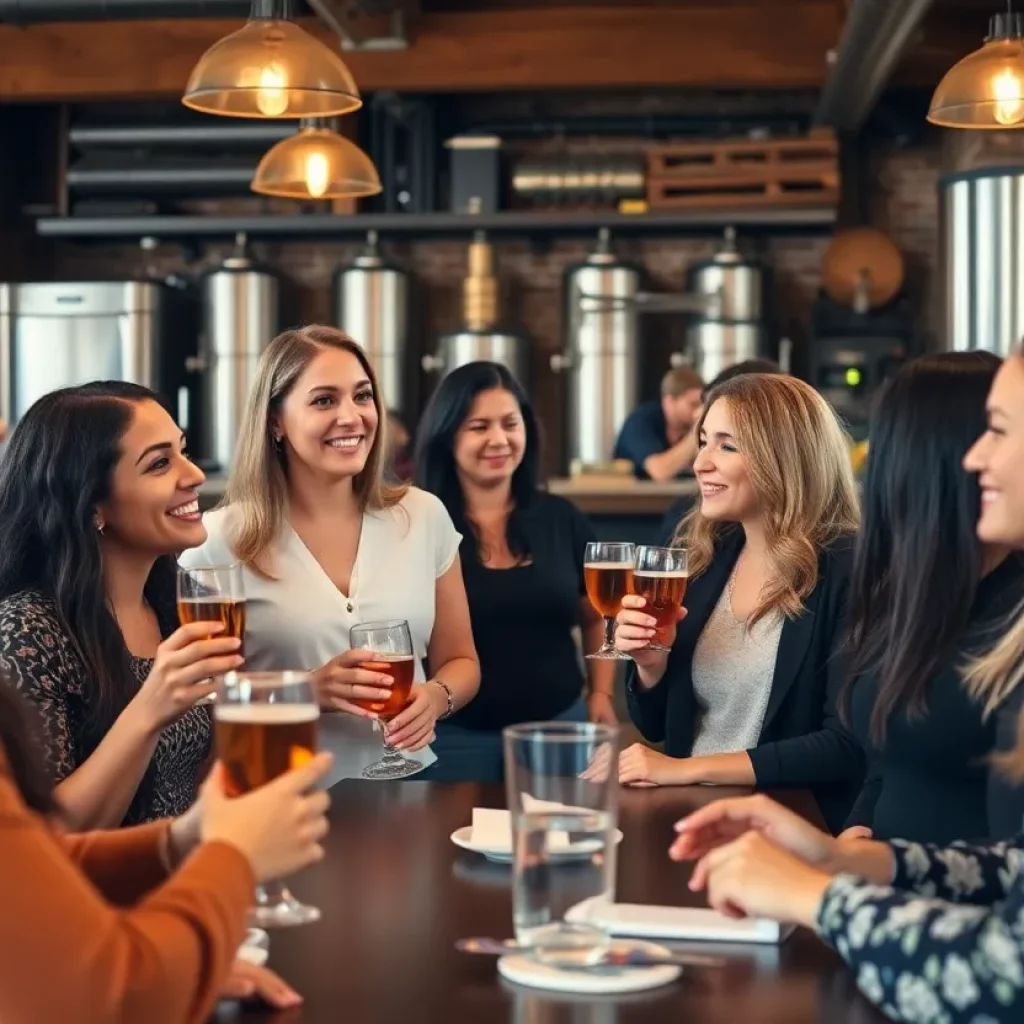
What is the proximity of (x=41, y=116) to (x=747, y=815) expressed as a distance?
8.31 metres

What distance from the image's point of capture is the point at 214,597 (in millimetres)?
1990

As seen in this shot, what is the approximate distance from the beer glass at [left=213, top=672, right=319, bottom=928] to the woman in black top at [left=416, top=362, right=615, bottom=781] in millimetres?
2214

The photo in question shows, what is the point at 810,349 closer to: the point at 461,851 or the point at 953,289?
the point at 953,289

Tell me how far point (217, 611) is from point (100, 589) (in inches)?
17.4

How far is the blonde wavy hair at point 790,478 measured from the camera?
112 inches

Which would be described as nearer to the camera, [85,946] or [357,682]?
[85,946]

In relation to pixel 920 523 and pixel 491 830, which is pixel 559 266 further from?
pixel 491 830

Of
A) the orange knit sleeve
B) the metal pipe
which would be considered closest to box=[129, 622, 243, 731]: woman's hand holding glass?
the orange knit sleeve

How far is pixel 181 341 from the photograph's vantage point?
8.36 meters

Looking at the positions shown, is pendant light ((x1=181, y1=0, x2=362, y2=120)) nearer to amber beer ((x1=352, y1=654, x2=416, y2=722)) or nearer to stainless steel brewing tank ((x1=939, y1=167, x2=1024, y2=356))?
amber beer ((x1=352, y1=654, x2=416, y2=722))

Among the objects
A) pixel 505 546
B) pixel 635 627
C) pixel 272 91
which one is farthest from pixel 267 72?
pixel 635 627

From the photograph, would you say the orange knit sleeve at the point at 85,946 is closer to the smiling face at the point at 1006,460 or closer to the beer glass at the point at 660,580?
the smiling face at the point at 1006,460

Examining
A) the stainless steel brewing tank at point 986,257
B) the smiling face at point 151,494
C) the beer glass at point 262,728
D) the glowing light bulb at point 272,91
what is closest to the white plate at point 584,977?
the beer glass at point 262,728

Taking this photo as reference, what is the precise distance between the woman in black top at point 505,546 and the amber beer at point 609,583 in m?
1.14
